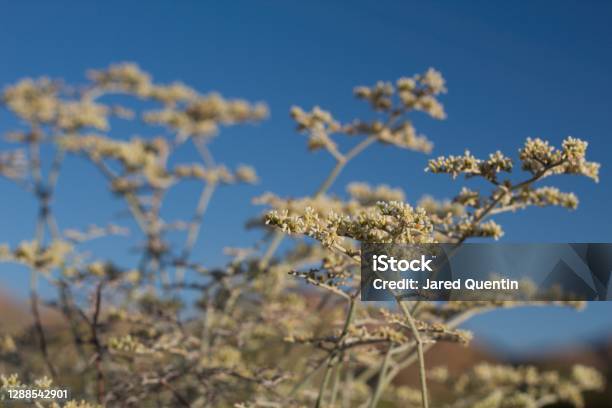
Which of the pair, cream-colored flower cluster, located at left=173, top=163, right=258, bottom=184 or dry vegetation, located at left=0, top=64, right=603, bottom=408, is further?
cream-colored flower cluster, located at left=173, top=163, right=258, bottom=184

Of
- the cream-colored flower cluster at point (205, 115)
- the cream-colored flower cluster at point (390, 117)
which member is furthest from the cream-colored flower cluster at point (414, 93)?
the cream-colored flower cluster at point (205, 115)

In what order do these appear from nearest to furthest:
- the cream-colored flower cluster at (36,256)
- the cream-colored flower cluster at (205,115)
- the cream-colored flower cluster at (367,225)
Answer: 1. the cream-colored flower cluster at (367,225)
2. the cream-colored flower cluster at (36,256)
3. the cream-colored flower cluster at (205,115)

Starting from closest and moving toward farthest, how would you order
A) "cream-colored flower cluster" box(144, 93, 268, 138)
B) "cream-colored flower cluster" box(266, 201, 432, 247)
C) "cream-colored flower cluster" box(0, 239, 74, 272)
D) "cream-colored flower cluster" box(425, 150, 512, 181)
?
"cream-colored flower cluster" box(266, 201, 432, 247) → "cream-colored flower cluster" box(425, 150, 512, 181) → "cream-colored flower cluster" box(0, 239, 74, 272) → "cream-colored flower cluster" box(144, 93, 268, 138)

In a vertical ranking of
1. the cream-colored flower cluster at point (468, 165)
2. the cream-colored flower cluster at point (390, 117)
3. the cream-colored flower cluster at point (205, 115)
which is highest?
the cream-colored flower cluster at point (205, 115)

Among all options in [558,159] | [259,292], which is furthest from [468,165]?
[259,292]

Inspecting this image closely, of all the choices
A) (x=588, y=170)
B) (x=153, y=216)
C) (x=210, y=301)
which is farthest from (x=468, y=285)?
(x=153, y=216)

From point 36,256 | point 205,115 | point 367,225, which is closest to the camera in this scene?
→ point 367,225

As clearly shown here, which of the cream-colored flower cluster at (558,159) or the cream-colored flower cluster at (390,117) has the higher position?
the cream-colored flower cluster at (390,117)

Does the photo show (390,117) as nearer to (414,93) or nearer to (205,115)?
(414,93)

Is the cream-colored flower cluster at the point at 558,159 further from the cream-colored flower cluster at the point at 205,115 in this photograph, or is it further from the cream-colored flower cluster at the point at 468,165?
the cream-colored flower cluster at the point at 205,115

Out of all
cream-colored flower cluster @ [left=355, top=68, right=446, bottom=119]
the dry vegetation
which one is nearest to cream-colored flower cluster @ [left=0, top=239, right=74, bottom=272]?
the dry vegetation

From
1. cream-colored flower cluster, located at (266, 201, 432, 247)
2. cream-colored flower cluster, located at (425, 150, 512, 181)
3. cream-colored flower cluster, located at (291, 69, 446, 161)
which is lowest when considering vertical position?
cream-colored flower cluster, located at (266, 201, 432, 247)

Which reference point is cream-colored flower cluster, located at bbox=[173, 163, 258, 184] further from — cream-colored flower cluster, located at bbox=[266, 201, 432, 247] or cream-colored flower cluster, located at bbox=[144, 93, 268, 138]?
cream-colored flower cluster, located at bbox=[266, 201, 432, 247]

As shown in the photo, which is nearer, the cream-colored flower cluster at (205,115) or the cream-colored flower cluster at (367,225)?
the cream-colored flower cluster at (367,225)
